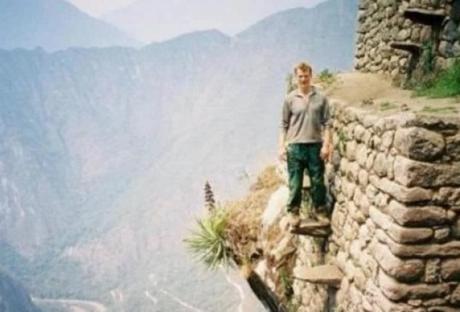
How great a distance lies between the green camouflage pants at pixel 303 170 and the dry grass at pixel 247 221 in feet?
10.6

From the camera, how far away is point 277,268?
10062 mm

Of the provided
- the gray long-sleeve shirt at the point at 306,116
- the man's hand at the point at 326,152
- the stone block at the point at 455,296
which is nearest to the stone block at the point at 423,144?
the stone block at the point at 455,296

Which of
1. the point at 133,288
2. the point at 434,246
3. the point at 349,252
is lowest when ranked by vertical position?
the point at 133,288

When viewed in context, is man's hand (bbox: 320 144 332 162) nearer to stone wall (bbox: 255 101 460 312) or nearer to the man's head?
stone wall (bbox: 255 101 460 312)

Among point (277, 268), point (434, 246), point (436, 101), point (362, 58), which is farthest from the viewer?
point (362, 58)

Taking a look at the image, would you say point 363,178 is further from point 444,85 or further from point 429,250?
point 444,85

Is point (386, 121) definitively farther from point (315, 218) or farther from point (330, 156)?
point (315, 218)

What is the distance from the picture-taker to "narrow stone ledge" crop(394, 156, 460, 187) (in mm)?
5020

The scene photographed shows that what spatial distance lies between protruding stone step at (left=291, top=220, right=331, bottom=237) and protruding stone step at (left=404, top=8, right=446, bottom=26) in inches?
114

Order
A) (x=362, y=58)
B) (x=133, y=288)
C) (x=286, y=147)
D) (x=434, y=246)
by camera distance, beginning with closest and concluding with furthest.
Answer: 1. (x=434, y=246)
2. (x=286, y=147)
3. (x=362, y=58)
4. (x=133, y=288)

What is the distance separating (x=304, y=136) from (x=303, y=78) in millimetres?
711

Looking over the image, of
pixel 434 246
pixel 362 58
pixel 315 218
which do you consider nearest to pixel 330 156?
pixel 315 218

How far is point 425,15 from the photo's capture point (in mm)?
7531

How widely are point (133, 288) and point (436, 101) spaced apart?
19584cm
